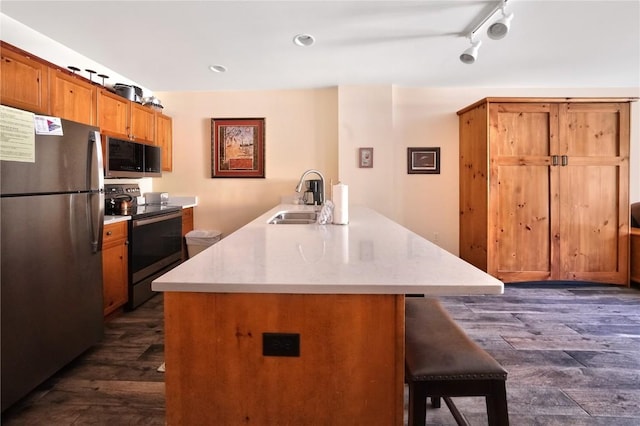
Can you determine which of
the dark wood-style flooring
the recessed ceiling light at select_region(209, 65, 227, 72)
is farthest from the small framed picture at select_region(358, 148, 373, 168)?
the dark wood-style flooring

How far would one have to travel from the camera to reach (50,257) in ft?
6.02

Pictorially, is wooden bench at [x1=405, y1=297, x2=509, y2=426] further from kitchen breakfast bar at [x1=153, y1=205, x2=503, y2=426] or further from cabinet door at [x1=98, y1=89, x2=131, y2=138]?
cabinet door at [x1=98, y1=89, x2=131, y2=138]

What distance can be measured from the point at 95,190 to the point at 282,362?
188 cm

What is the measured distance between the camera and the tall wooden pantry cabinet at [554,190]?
11.7 feet

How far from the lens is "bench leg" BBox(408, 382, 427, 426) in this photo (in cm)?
102

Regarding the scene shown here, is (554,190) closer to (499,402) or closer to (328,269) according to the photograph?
(499,402)

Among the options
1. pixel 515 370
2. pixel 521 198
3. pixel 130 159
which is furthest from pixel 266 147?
pixel 515 370

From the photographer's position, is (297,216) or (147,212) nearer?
(297,216)

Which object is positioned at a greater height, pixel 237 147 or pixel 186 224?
pixel 237 147

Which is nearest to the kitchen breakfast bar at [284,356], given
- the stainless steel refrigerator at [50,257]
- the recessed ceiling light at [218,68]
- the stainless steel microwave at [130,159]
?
the stainless steel refrigerator at [50,257]

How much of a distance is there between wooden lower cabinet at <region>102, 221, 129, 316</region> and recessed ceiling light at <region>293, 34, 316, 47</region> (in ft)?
7.07

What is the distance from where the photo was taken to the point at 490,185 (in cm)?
364

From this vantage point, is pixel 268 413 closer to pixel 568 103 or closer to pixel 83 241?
pixel 83 241

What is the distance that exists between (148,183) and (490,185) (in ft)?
13.6
